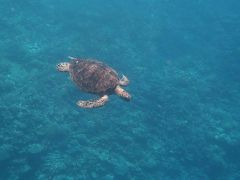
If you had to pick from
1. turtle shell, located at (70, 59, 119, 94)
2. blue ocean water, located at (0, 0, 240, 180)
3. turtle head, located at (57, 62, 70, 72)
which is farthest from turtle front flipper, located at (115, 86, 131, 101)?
turtle head, located at (57, 62, 70, 72)

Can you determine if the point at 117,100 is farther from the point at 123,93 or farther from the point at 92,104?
the point at 92,104

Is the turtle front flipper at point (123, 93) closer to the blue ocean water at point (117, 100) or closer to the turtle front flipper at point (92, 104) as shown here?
the turtle front flipper at point (92, 104)

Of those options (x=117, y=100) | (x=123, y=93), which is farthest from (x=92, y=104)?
(x=117, y=100)

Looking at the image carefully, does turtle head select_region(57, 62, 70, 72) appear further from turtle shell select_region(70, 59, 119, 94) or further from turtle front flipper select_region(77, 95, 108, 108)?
turtle front flipper select_region(77, 95, 108, 108)

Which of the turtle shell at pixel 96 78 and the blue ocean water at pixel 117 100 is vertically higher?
the turtle shell at pixel 96 78

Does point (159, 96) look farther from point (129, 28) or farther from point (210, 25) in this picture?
point (210, 25)

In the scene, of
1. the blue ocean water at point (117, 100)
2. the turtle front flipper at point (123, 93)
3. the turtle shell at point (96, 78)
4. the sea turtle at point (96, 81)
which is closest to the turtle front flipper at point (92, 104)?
the sea turtle at point (96, 81)

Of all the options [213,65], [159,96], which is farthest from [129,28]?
[159,96]
